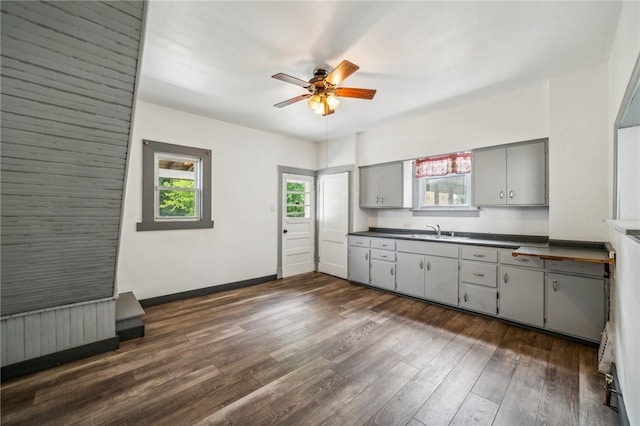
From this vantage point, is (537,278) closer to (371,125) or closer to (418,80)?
(418,80)

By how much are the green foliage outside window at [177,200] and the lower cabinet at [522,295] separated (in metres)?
4.22

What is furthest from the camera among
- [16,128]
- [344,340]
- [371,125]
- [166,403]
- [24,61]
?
[371,125]

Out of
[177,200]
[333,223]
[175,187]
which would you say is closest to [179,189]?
[175,187]

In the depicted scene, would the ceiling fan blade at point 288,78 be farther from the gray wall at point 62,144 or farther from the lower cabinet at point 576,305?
the lower cabinet at point 576,305

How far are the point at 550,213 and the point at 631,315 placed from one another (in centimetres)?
179

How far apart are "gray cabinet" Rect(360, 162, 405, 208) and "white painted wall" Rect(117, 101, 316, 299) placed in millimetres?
1350

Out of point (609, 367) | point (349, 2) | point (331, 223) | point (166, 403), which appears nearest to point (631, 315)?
point (609, 367)

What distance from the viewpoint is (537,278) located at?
274 centimetres

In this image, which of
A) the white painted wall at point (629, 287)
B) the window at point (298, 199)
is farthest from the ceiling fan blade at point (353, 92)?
the window at point (298, 199)

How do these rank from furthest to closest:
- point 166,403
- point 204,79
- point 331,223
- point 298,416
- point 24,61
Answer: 1. point 331,223
2. point 204,79
3. point 166,403
4. point 298,416
5. point 24,61

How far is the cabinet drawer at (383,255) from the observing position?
402 centimetres

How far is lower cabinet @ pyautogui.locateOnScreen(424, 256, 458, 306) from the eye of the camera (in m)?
3.36

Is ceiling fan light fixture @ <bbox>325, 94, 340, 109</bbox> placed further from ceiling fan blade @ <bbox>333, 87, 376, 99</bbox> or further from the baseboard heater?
the baseboard heater

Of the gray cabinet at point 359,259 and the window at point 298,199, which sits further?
the window at point 298,199
